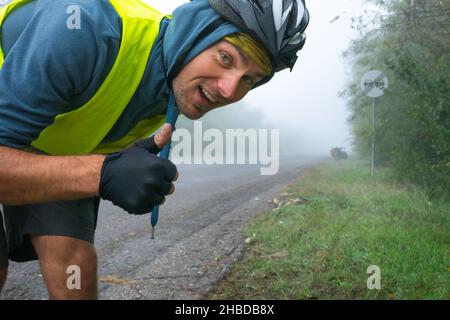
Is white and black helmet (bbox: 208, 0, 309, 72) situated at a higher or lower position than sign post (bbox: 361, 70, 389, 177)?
lower

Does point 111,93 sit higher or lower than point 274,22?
lower

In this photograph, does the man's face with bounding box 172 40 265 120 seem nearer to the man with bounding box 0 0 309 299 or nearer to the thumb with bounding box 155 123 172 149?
the man with bounding box 0 0 309 299

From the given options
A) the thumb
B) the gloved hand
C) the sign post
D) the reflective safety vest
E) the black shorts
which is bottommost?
the black shorts

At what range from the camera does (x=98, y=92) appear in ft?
4.79

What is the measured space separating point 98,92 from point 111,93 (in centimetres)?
6

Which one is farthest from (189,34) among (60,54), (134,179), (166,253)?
(166,253)

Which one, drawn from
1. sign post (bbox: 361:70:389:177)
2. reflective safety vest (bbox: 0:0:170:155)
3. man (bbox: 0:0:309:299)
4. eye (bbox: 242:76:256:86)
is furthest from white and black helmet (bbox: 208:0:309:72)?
sign post (bbox: 361:70:389:177)

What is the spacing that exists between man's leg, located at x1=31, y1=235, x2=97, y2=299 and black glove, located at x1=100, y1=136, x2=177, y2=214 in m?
0.57

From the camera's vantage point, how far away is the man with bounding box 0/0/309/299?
1275 millimetres

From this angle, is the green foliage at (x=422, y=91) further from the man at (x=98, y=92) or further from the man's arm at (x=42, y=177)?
the man's arm at (x=42, y=177)

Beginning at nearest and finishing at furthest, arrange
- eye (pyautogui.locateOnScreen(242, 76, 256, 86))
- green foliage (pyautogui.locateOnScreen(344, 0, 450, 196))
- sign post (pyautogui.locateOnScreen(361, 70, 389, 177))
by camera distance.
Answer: eye (pyautogui.locateOnScreen(242, 76, 256, 86))
green foliage (pyautogui.locateOnScreen(344, 0, 450, 196))
sign post (pyautogui.locateOnScreen(361, 70, 389, 177))

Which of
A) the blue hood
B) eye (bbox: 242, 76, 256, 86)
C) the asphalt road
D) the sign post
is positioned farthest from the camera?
the sign post

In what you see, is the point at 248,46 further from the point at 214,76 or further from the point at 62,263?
the point at 62,263
